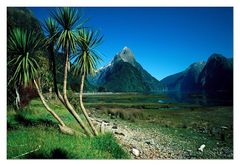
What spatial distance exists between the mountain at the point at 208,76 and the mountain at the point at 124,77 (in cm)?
47

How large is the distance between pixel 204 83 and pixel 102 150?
4.32 meters

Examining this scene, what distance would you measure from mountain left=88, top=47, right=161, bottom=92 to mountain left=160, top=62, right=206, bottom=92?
31 centimetres

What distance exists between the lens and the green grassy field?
6316 mm

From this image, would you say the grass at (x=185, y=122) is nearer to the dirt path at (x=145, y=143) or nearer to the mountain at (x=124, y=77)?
the dirt path at (x=145, y=143)

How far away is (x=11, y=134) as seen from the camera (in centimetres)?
671

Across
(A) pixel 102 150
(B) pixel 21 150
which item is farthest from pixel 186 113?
(B) pixel 21 150

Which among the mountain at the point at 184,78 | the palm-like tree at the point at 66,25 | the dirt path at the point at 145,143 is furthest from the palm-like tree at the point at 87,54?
the mountain at the point at 184,78

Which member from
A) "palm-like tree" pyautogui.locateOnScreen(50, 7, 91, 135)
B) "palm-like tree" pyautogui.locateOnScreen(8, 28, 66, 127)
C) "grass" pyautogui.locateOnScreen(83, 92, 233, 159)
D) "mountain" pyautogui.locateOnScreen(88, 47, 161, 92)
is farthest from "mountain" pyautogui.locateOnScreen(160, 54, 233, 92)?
"palm-like tree" pyautogui.locateOnScreen(8, 28, 66, 127)

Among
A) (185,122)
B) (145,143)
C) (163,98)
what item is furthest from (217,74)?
(145,143)

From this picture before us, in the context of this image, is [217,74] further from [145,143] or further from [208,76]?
[145,143]

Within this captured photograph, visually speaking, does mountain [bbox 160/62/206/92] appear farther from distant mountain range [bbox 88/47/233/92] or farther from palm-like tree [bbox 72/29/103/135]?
palm-like tree [bbox 72/29/103/135]

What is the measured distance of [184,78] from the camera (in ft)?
27.0

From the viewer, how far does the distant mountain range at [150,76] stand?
24.5ft
